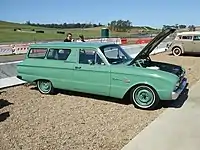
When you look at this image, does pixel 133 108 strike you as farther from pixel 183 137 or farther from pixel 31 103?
pixel 31 103

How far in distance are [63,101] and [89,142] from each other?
2713 mm

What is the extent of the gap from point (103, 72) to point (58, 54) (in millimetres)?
1525

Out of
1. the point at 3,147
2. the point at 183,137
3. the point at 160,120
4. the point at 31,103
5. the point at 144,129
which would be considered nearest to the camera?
the point at 3,147

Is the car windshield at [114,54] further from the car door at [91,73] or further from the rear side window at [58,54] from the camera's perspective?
the rear side window at [58,54]

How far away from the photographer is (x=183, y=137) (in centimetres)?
495

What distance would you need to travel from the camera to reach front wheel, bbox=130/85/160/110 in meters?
6.60

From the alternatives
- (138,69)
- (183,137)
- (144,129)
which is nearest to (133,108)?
(138,69)

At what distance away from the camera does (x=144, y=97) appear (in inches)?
264

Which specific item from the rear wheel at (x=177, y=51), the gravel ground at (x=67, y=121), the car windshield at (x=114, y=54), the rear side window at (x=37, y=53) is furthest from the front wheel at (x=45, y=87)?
the rear wheel at (x=177, y=51)

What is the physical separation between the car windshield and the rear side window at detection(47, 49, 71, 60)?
970 mm

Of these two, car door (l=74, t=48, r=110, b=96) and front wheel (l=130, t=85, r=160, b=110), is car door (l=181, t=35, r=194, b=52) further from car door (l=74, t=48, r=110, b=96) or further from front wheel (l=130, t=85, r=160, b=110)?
front wheel (l=130, t=85, r=160, b=110)

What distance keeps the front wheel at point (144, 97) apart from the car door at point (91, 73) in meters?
0.66

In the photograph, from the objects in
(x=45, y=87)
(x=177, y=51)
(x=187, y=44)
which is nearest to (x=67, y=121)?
(x=45, y=87)

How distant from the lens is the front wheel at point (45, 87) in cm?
798
